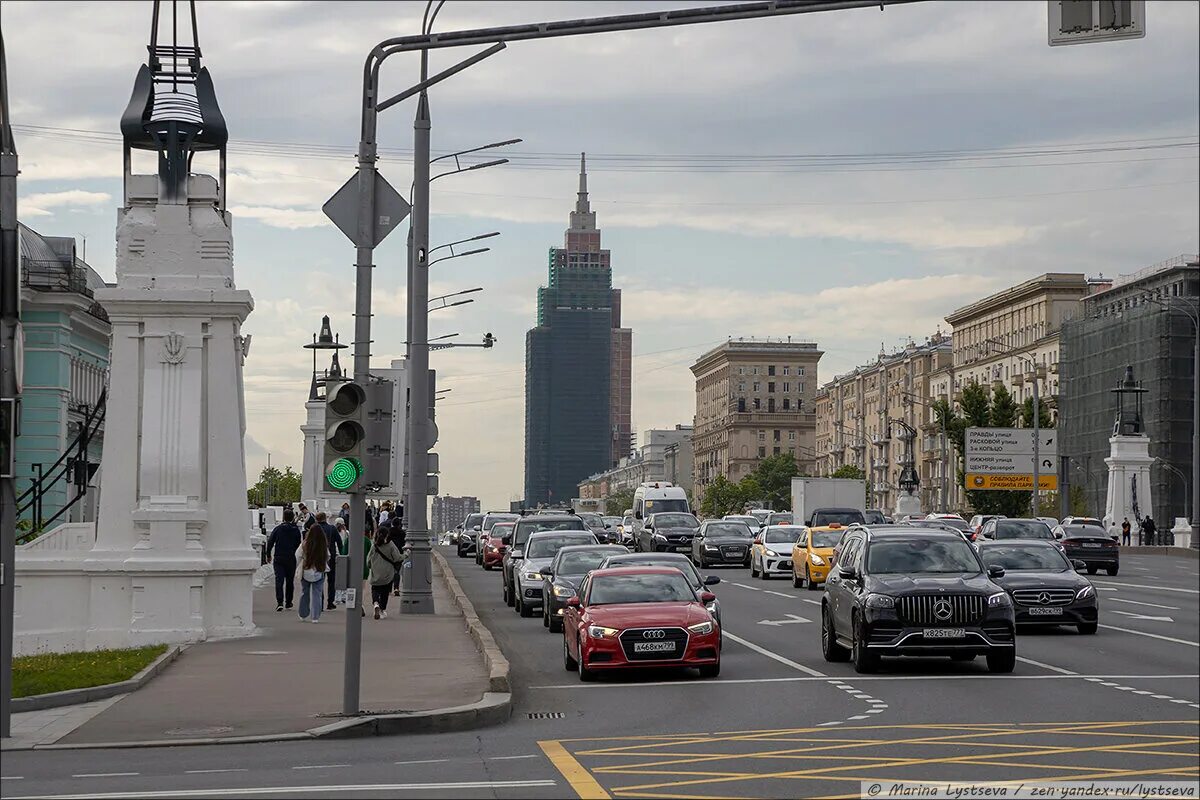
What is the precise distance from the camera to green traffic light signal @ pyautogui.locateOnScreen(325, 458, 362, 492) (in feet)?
55.7

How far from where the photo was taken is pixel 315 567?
3275 cm

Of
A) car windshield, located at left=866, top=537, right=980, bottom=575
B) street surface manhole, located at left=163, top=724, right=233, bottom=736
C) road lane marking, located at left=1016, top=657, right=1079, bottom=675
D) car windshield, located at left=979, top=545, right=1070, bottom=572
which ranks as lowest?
street surface manhole, located at left=163, top=724, right=233, bottom=736

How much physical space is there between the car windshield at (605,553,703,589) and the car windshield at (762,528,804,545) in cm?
2668

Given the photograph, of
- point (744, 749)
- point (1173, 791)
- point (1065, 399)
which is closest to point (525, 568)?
point (744, 749)

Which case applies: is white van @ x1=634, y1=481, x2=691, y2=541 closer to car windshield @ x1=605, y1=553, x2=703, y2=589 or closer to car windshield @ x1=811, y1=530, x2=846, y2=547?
car windshield @ x1=811, y1=530, x2=846, y2=547

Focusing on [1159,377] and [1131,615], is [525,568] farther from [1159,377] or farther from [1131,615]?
[1159,377]

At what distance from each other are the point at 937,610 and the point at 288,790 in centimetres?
1109

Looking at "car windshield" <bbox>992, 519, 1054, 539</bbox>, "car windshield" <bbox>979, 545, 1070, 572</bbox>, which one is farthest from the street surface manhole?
"car windshield" <bbox>992, 519, 1054, 539</bbox>

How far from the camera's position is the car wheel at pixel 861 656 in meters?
21.9

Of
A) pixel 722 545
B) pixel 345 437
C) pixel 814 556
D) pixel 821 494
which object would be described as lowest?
pixel 722 545

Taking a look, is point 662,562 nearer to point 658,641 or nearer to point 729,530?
point 658,641

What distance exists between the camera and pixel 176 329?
91.2 ft

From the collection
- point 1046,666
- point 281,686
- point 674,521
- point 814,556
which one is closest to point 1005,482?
point 674,521

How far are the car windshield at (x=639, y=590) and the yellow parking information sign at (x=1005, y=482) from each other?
8003 cm
